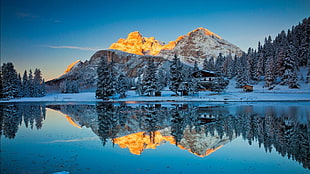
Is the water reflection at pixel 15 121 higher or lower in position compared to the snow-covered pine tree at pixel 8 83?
lower

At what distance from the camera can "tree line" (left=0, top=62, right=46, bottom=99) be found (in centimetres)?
7044

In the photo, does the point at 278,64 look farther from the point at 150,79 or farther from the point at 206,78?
the point at 150,79

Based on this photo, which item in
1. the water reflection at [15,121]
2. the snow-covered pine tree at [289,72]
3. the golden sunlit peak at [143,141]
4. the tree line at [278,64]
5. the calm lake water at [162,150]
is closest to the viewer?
the calm lake water at [162,150]

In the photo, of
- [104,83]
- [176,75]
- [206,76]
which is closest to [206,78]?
[206,76]

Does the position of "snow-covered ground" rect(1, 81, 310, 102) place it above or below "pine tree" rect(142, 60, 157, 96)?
below

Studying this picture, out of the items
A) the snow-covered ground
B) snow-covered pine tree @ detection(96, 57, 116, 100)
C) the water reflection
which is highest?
snow-covered pine tree @ detection(96, 57, 116, 100)

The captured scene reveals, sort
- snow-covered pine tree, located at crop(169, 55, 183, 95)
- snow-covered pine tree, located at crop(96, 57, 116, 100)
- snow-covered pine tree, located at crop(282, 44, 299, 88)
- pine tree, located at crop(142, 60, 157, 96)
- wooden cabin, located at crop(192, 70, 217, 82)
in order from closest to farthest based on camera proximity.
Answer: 1. snow-covered pine tree, located at crop(96, 57, 116, 100)
2. snow-covered pine tree, located at crop(169, 55, 183, 95)
3. pine tree, located at crop(142, 60, 157, 96)
4. snow-covered pine tree, located at crop(282, 44, 299, 88)
5. wooden cabin, located at crop(192, 70, 217, 82)

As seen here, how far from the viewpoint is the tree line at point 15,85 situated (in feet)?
231

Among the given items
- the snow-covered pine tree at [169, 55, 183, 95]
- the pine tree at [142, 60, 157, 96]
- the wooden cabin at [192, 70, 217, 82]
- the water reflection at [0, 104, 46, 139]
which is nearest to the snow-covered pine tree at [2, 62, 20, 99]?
the pine tree at [142, 60, 157, 96]

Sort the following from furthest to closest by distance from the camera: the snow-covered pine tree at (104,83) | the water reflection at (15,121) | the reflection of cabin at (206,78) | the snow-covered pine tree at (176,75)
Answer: the reflection of cabin at (206,78), the snow-covered pine tree at (176,75), the snow-covered pine tree at (104,83), the water reflection at (15,121)

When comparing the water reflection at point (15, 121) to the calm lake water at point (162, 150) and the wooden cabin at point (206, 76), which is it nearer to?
the calm lake water at point (162, 150)

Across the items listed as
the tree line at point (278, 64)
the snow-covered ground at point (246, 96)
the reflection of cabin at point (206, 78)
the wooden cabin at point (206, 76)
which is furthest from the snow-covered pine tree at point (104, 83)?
the tree line at point (278, 64)

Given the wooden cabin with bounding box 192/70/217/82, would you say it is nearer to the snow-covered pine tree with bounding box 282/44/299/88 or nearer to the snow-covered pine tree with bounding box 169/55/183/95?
the snow-covered pine tree with bounding box 169/55/183/95

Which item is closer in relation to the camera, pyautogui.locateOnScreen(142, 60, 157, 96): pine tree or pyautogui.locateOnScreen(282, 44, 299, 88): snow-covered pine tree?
pyautogui.locateOnScreen(142, 60, 157, 96): pine tree
